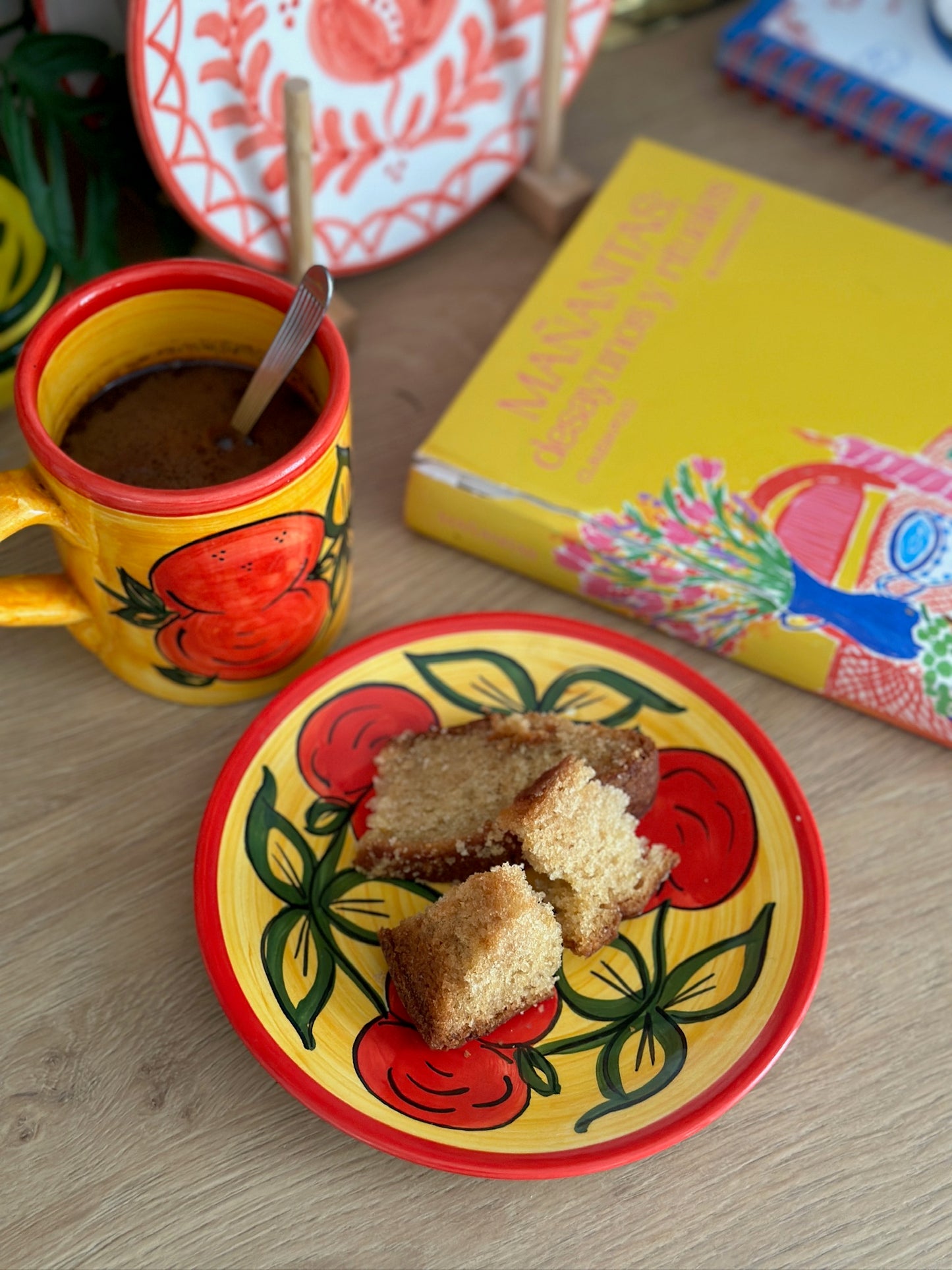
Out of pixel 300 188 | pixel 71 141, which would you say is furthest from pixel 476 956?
pixel 71 141

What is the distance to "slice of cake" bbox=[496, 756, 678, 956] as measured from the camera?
667 mm

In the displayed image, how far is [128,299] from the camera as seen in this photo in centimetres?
73

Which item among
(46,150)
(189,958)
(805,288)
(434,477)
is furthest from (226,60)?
(189,958)

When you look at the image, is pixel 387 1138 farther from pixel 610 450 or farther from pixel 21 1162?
pixel 610 450

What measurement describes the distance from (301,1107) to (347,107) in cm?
74

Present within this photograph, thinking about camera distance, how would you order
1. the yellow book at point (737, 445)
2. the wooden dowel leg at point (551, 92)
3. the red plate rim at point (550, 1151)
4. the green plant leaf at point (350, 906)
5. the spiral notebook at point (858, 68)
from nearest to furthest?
1. the red plate rim at point (550, 1151)
2. the green plant leaf at point (350, 906)
3. the yellow book at point (737, 445)
4. the wooden dowel leg at point (551, 92)
5. the spiral notebook at point (858, 68)

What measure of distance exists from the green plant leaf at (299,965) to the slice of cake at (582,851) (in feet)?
0.41

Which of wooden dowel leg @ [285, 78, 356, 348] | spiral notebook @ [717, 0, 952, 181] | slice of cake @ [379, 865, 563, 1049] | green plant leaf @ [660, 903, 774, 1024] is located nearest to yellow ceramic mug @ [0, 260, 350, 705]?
wooden dowel leg @ [285, 78, 356, 348]

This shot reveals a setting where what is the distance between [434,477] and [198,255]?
0.36m

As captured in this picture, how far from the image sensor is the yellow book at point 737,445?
807 millimetres

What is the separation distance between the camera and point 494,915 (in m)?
0.64

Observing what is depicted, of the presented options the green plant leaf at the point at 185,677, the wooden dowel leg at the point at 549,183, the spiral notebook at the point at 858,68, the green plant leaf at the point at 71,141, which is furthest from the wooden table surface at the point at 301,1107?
the spiral notebook at the point at 858,68

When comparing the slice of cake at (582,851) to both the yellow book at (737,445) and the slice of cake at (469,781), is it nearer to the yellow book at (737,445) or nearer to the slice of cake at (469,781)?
the slice of cake at (469,781)

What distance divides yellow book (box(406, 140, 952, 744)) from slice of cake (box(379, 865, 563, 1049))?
27 cm
